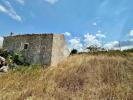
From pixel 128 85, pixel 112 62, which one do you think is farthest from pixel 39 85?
pixel 112 62

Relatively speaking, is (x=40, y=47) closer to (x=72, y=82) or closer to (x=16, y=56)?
(x=16, y=56)

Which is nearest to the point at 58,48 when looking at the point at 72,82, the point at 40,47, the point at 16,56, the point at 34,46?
the point at 40,47

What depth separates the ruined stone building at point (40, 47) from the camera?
26047mm

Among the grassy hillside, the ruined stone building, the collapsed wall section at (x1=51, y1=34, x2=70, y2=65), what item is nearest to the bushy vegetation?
the ruined stone building

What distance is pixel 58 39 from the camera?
2756 centimetres

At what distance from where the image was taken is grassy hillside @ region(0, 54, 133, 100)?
5414 mm

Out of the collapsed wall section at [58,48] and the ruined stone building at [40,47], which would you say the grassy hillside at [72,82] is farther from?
the collapsed wall section at [58,48]

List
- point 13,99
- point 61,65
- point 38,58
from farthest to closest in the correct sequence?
point 38,58
point 61,65
point 13,99

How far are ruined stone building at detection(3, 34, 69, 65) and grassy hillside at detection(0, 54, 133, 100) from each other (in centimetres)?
1740

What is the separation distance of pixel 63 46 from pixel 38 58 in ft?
13.4

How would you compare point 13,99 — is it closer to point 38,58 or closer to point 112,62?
point 112,62

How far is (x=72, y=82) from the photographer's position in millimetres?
6812

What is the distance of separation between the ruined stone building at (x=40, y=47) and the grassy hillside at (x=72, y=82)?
1740cm

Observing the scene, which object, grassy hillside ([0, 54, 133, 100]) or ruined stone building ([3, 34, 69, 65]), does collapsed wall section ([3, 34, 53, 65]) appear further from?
Result: grassy hillside ([0, 54, 133, 100])
